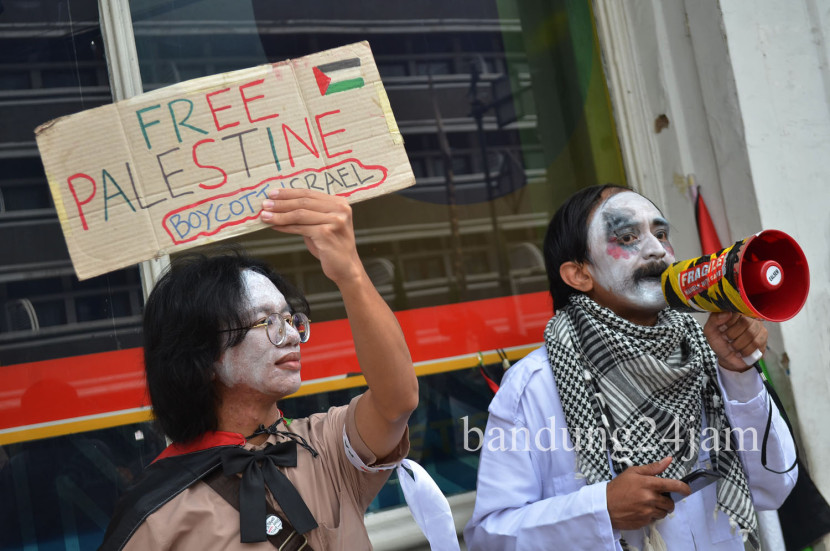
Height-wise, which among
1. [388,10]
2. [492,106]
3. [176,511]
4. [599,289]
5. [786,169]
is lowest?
[176,511]

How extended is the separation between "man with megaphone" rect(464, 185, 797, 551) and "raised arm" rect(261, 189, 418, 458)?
22.5 inches

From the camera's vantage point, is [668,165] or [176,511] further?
[668,165]

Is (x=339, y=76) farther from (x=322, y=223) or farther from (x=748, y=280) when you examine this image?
(x=748, y=280)

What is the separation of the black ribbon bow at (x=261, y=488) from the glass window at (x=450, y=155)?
119 cm

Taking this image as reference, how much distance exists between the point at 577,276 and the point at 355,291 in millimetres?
960

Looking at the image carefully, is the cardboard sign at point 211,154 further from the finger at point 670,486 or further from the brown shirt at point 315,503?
the finger at point 670,486

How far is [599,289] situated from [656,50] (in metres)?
1.52

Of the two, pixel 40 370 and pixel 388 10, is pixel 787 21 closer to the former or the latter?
pixel 388 10

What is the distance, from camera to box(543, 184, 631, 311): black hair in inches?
92.6

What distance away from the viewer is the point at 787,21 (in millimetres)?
3174

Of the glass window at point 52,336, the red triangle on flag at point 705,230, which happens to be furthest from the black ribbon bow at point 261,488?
the red triangle on flag at point 705,230

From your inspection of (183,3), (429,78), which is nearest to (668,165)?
(429,78)

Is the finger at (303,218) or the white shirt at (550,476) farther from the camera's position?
the white shirt at (550,476)

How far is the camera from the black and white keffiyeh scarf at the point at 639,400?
81.6 inches
